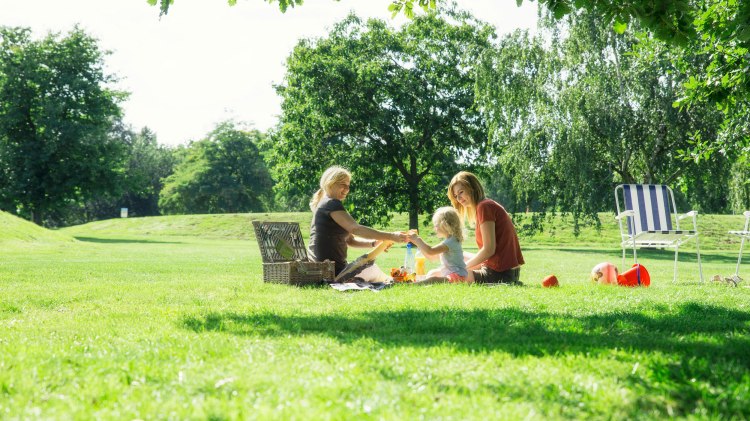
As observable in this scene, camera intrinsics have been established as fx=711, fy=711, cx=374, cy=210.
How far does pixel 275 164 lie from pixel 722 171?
23226mm

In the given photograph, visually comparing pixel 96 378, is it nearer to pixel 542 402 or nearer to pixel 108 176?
pixel 542 402

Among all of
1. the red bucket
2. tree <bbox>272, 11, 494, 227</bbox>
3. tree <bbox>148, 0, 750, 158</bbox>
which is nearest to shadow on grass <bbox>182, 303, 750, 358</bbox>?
tree <bbox>148, 0, 750, 158</bbox>

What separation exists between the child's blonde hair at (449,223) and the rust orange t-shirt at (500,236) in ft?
0.91

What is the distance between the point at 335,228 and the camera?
9.88 metres

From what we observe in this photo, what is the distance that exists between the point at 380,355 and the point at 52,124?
46.5 meters

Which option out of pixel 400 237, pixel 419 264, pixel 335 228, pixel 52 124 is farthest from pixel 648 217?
pixel 52 124

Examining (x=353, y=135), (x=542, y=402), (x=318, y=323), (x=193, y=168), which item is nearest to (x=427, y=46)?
(x=353, y=135)

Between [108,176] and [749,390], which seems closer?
[749,390]

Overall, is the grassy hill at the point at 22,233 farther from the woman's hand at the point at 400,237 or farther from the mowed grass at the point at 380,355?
the woman's hand at the point at 400,237

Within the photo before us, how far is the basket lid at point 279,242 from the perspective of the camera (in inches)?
396

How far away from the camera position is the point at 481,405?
337 centimetres

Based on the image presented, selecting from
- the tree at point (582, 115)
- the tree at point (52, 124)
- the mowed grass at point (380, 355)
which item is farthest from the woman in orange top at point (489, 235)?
the tree at point (52, 124)

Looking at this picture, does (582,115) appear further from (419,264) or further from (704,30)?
(419,264)

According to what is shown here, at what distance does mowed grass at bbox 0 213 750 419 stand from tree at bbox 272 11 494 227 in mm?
27509
